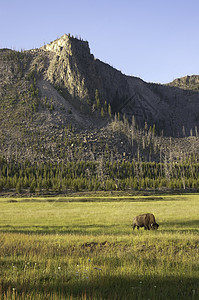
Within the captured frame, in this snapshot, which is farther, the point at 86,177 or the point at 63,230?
the point at 86,177

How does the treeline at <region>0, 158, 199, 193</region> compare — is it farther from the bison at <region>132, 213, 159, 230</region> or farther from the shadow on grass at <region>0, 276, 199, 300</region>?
the shadow on grass at <region>0, 276, 199, 300</region>

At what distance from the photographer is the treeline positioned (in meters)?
98.1

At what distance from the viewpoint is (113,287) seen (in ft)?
19.1

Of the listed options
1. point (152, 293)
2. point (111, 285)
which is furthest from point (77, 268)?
point (152, 293)

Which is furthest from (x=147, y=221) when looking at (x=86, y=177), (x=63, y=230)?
(x=86, y=177)

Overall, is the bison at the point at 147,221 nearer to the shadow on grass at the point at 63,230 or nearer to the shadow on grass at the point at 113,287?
the shadow on grass at the point at 63,230

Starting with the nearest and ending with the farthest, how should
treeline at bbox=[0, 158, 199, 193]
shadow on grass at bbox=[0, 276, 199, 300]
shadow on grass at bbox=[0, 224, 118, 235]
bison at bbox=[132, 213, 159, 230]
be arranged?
shadow on grass at bbox=[0, 276, 199, 300], shadow on grass at bbox=[0, 224, 118, 235], bison at bbox=[132, 213, 159, 230], treeline at bbox=[0, 158, 199, 193]

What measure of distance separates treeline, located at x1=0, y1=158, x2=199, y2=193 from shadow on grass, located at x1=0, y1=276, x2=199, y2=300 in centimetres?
8929

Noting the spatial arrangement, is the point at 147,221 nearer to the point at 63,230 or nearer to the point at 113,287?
the point at 63,230

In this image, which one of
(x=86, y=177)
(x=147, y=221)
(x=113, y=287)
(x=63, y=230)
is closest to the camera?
(x=113, y=287)

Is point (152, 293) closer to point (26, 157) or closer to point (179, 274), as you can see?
point (179, 274)

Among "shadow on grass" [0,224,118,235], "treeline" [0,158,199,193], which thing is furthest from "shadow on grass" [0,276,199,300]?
"treeline" [0,158,199,193]

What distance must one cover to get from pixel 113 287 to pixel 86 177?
387 feet

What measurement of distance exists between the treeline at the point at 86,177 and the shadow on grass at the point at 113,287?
8929cm
